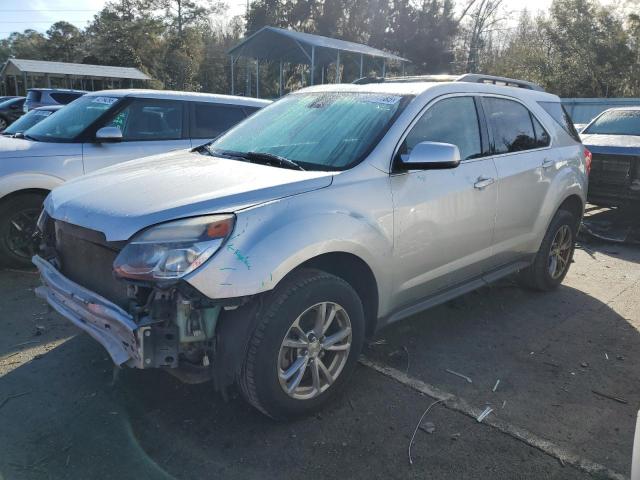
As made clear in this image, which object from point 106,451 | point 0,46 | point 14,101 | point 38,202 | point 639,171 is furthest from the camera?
point 0,46

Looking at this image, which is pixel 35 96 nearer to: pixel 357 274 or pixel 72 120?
pixel 72 120

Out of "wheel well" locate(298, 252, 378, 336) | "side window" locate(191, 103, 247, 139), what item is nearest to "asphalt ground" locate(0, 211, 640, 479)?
"wheel well" locate(298, 252, 378, 336)

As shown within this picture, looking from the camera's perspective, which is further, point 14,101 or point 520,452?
point 14,101

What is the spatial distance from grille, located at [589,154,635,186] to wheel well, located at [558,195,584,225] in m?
3.00

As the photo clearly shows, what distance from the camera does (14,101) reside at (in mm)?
20125

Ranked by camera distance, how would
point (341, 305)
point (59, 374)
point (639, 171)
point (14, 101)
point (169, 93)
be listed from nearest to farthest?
point (341, 305) → point (59, 374) → point (169, 93) → point (639, 171) → point (14, 101)

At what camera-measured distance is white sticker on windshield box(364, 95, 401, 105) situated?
11.6 ft

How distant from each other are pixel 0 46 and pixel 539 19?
5810cm

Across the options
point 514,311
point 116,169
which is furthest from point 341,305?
point 514,311

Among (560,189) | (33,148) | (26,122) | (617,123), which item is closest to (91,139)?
(33,148)

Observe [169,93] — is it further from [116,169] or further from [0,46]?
[0,46]

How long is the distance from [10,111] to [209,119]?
16.9 metres

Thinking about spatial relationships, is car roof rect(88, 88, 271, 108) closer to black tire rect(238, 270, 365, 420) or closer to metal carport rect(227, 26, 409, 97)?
black tire rect(238, 270, 365, 420)

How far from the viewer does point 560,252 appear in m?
5.23
